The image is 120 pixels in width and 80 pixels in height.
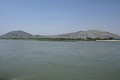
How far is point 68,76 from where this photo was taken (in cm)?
1055

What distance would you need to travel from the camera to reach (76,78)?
10.1 meters

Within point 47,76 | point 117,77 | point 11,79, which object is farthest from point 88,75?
point 11,79

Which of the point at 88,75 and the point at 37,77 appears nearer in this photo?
the point at 37,77

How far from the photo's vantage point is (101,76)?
34.9 feet

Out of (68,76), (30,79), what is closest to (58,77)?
(68,76)

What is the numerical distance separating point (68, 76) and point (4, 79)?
3413 millimetres

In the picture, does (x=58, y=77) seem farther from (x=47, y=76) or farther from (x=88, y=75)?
(x=88, y=75)

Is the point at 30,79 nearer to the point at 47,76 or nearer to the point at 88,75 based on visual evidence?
the point at 47,76

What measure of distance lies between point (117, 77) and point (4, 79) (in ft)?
19.6

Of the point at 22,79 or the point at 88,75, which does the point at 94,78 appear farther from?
the point at 22,79

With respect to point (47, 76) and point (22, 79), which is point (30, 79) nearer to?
point (22, 79)

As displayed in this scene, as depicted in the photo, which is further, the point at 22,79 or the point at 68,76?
the point at 68,76

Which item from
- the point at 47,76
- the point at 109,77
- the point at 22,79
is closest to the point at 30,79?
the point at 22,79

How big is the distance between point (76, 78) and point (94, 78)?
961 mm
